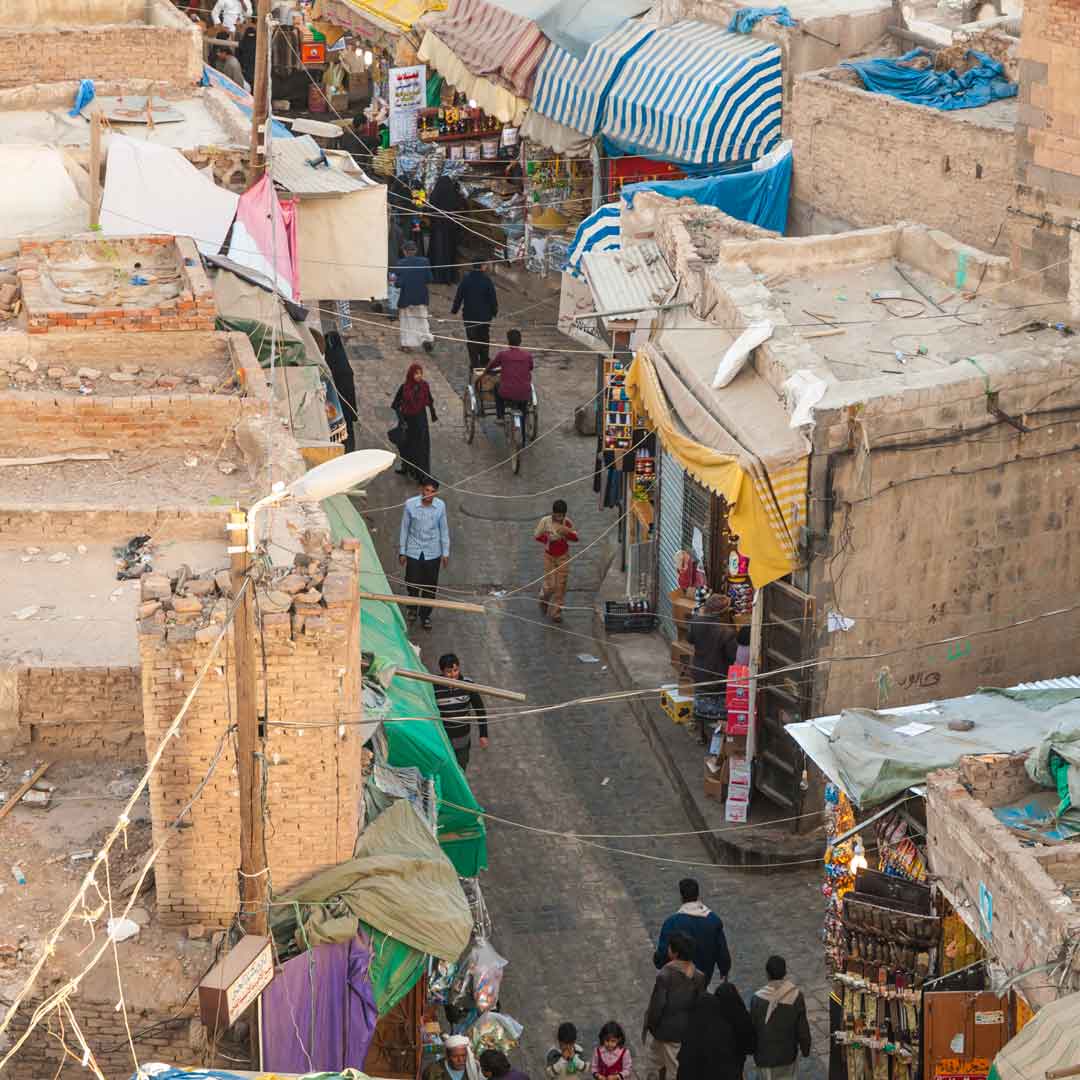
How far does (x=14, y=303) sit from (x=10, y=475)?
2.17 metres

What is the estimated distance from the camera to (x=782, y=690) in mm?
13617

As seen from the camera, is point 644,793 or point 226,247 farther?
point 226,247

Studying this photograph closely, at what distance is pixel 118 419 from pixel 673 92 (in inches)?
399

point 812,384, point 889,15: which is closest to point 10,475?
point 812,384

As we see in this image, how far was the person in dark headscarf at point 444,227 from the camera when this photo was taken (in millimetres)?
24750

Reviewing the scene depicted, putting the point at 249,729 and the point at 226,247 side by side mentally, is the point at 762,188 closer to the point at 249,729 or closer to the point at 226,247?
the point at 226,247

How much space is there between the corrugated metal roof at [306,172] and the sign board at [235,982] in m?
10.0

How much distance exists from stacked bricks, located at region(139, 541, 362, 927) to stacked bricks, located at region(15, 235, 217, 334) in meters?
4.68

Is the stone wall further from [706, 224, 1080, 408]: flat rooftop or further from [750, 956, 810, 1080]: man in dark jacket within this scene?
[750, 956, 810, 1080]: man in dark jacket

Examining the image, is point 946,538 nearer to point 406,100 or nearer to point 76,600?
point 76,600

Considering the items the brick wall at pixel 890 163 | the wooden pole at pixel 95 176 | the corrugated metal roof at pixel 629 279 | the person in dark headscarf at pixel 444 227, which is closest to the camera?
the corrugated metal roof at pixel 629 279

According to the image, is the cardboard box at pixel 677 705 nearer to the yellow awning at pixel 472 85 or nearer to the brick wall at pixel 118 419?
the brick wall at pixel 118 419

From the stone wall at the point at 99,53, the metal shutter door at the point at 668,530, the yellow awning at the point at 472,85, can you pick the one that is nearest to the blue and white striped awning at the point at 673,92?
the yellow awning at the point at 472,85

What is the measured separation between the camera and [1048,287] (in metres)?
14.5
